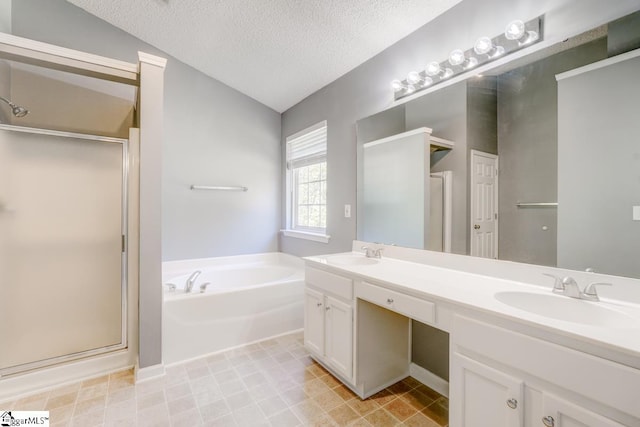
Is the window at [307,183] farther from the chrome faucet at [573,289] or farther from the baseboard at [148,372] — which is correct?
the chrome faucet at [573,289]

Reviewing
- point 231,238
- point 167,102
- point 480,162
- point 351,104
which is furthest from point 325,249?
point 167,102

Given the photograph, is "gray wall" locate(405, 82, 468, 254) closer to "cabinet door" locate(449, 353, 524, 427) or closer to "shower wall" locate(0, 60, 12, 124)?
"cabinet door" locate(449, 353, 524, 427)

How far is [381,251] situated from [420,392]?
0.94m

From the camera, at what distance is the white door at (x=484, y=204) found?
60.1 inches

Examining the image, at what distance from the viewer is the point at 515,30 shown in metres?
1.40

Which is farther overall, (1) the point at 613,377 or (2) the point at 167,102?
(2) the point at 167,102

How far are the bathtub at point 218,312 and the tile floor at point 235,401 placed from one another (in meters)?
0.19

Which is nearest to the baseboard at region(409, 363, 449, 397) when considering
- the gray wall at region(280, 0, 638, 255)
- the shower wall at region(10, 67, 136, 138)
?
the gray wall at region(280, 0, 638, 255)

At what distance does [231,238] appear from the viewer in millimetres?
3301

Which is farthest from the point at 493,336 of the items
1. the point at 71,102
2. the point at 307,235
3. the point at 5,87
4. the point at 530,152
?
the point at 5,87

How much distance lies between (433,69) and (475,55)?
0.25 metres

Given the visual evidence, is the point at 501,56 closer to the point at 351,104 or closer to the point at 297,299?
the point at 351,104

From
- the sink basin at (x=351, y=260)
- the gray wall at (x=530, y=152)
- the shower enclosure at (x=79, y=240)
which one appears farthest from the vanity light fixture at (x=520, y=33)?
the shower enclosure at (x=79, y=240)

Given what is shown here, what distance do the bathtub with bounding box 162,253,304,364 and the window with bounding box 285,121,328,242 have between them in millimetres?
563
